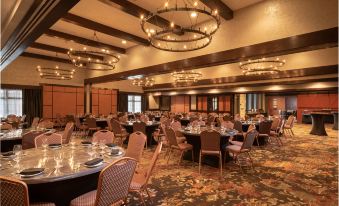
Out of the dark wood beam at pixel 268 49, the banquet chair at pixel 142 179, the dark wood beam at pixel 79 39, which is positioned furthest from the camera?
the dark wood beam at pixel 79 39

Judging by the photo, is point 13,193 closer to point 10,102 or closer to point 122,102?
point 10,102

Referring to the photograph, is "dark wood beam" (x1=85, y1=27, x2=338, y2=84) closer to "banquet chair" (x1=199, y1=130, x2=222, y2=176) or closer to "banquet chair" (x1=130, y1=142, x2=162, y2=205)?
"banquet chair" (x1=199, y1=130, x2=222, y2=176)

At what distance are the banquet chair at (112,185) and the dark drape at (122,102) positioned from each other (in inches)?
576

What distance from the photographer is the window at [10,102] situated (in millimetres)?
11355

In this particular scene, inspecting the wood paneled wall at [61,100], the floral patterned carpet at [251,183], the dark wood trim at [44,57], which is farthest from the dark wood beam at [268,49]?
the wood paneled wall at [61,100]

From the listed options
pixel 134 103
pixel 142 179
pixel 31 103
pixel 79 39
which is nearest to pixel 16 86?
pixel 31 103

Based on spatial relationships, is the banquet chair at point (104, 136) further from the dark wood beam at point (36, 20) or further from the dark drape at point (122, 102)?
the dark drape at point (122, 102)

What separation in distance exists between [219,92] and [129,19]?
11064 mm

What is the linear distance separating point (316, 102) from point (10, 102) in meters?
20.9

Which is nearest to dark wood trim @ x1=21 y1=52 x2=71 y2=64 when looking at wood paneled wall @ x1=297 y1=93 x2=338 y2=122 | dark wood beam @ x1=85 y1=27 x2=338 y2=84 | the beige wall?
the beige wall

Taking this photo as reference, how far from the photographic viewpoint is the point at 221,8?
5.68m

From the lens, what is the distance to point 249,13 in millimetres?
5707

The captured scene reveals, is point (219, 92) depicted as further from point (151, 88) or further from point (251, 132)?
point (251, 132)

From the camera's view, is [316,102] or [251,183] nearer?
[251,183]
